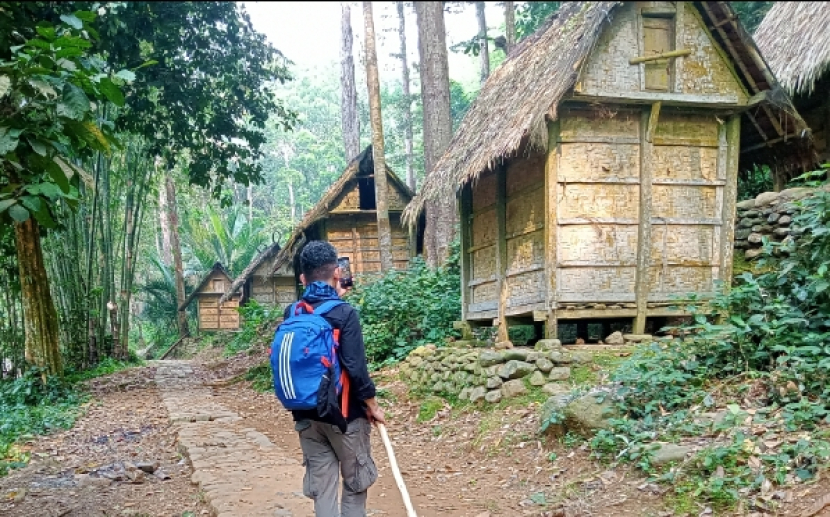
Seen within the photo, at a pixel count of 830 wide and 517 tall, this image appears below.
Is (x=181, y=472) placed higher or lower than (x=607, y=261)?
lower

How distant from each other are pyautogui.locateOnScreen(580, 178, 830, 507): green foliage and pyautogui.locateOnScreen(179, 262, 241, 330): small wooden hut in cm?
2179

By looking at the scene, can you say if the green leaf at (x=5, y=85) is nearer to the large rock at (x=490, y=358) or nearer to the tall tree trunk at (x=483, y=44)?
the large rock at (x=490, y=358)

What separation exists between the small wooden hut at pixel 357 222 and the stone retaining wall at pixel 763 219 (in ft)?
26.2

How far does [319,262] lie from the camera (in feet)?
9.46

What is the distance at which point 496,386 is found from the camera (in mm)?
5938

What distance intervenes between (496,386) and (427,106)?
24.4 ft

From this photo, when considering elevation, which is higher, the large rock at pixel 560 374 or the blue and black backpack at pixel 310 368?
the blue and black backpack at pixel 310 368

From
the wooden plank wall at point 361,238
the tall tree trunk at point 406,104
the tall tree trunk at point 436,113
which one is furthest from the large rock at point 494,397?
the tall tree trunk at point 406,104

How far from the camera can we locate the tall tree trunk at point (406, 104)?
24.5 metres

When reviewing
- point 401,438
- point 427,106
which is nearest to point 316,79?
point 427,106

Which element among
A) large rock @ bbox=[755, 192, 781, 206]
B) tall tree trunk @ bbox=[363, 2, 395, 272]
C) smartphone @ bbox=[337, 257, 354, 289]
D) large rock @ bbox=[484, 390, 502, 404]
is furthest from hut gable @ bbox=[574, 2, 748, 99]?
tall tree trunk @ bbox=[363, 2, 395, 272]

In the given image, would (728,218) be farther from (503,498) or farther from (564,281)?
(503,498)

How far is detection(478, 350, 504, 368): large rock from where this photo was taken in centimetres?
616

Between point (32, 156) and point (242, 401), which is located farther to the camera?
point (242, 401)
